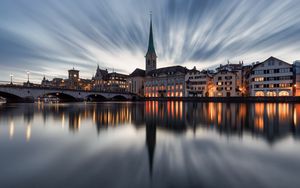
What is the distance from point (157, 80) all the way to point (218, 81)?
38.7 meters

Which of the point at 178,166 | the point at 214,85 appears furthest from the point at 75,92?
the point at 178,166

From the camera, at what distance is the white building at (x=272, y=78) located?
194ft

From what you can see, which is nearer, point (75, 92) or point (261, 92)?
point (261, 92)

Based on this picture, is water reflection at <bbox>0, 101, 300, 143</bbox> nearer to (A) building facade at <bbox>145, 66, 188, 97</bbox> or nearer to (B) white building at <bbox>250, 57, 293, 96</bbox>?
(B) white building at <bbox>250, 57, 293, 96</bbox>

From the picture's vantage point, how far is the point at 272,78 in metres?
62.2

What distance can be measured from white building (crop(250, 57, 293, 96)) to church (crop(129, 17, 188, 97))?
34.2 m

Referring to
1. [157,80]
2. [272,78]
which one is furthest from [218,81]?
[157,80]

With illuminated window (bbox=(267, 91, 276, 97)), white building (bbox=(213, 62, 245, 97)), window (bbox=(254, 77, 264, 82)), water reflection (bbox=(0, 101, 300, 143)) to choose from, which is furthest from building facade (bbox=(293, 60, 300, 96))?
water reflection (bbox=(0, 101, 300, 143))

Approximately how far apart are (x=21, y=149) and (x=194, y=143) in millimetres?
7828

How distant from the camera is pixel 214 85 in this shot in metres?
77.8

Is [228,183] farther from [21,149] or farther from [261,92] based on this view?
[261,92]

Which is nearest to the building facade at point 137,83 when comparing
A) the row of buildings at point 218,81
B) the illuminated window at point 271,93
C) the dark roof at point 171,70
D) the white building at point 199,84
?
the row of buildings at point 218,81

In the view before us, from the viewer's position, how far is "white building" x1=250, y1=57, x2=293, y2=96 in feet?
194

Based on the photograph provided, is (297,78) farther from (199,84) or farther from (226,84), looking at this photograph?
(199,84)
